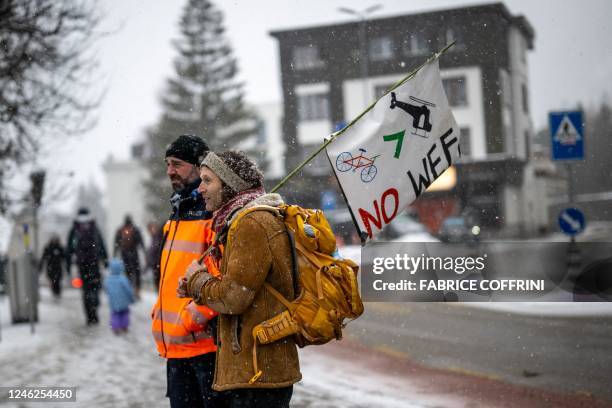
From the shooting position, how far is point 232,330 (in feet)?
11.3

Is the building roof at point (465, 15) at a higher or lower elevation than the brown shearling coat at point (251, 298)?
higher

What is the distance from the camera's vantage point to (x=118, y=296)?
10.3m

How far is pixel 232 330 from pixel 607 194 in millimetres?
5084

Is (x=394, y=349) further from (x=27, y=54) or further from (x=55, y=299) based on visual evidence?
(x=55, y=299)

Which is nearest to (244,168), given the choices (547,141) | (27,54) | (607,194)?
(547,141)

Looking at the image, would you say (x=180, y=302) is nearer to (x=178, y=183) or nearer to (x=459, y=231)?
(x=178, y=183)

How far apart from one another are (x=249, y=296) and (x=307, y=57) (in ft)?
13.9

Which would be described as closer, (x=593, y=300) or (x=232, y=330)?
(x=232, y=330)

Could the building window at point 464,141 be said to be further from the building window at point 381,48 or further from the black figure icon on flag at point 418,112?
the building window at point 381,48

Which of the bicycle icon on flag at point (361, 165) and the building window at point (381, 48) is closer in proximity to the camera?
the bicycle icon on flag at point (361, 165)

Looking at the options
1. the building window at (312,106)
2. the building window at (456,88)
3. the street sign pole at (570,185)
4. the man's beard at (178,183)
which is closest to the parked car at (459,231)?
the street sign pole at (570,185)

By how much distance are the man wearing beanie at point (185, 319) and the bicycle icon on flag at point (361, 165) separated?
91cm

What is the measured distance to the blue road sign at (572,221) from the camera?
8359 mm

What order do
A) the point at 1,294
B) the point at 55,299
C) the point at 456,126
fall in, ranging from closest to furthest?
the point at 456,126 < the point at 55,299 < the point at 1,294
